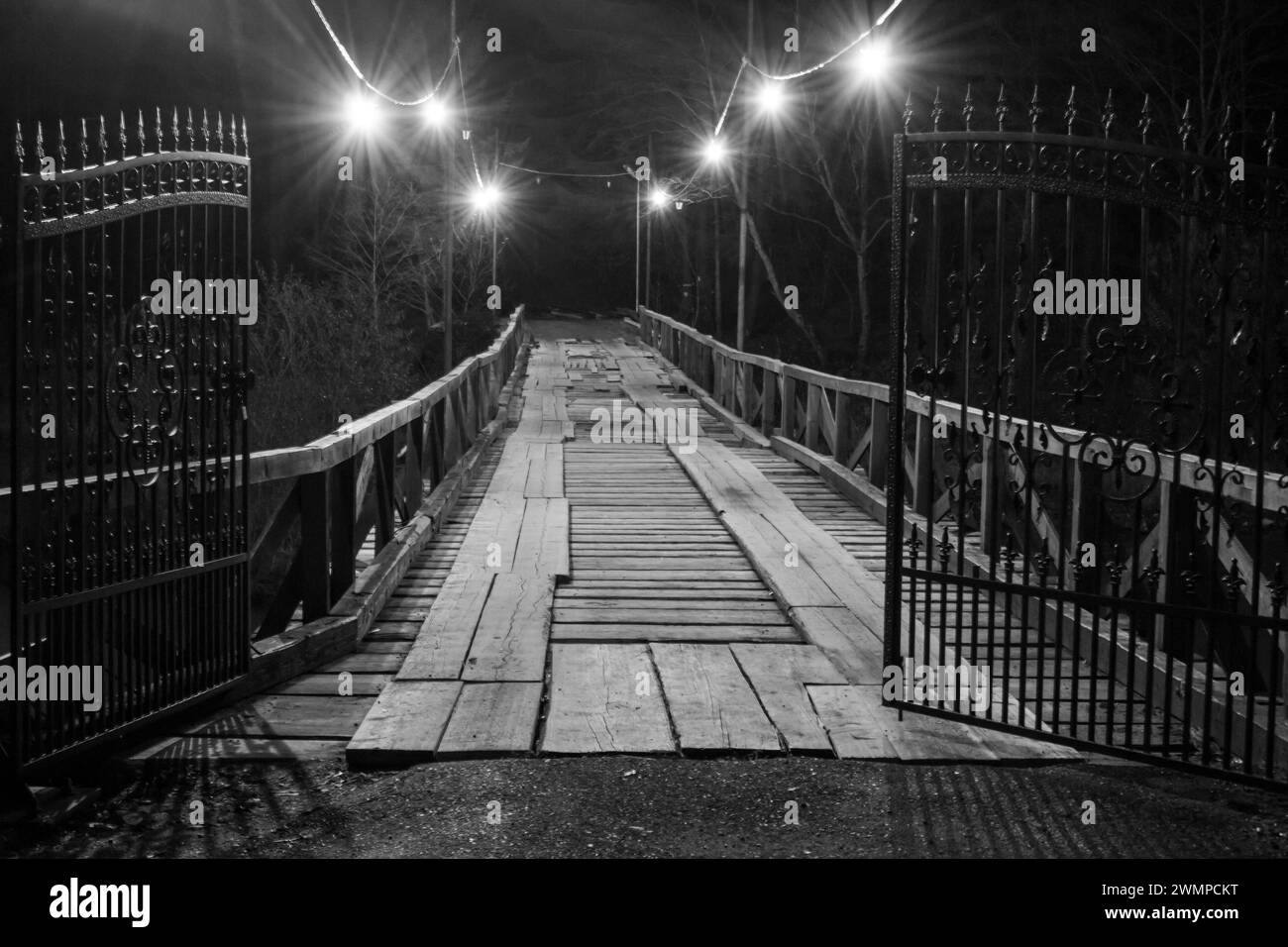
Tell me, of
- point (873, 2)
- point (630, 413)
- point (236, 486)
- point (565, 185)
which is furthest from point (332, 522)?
point (565, 185)

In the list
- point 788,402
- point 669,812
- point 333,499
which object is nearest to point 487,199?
point 788,402

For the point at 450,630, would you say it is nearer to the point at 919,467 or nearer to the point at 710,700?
the point at 710,700

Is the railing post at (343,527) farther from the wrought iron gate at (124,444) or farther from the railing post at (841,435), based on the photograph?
the railing post at (841,435)

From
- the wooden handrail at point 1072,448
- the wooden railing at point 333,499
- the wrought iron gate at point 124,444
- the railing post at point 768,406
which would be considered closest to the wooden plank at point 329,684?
the wrought iron gate at point 124,444

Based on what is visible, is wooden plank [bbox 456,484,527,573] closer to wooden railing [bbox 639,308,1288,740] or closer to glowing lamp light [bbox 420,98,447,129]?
wooden railing [bbox 639,308,1288,740]

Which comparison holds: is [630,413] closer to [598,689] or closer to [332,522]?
[332,522]

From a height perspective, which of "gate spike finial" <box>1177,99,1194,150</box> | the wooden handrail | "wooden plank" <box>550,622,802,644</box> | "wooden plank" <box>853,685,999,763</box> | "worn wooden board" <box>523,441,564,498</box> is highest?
"gate spike finial" <box>1177,99,1194,150</box>

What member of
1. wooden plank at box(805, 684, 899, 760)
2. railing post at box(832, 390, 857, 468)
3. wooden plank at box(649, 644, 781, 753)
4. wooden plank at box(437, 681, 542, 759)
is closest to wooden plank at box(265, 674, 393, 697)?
wooden plank at box(437, 681, 542, 759)

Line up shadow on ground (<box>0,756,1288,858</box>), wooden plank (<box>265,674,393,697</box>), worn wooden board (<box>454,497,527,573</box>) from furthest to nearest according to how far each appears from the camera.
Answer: worn wooden board (<box>454,497,527,573</box>) < wooden plank (<box>265,674,393,697</box>) < shadow on ground (<box>0,756,1288,858</box>)

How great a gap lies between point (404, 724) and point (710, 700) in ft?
4.01

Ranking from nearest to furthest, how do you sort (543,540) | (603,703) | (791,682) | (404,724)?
(404,724), (603,703), (791,682), (543,540)

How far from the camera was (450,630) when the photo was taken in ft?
22.6

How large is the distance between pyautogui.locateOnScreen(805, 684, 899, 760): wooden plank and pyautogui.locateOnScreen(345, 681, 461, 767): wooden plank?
4.76ft

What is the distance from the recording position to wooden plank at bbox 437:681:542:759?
5137 millimetres
